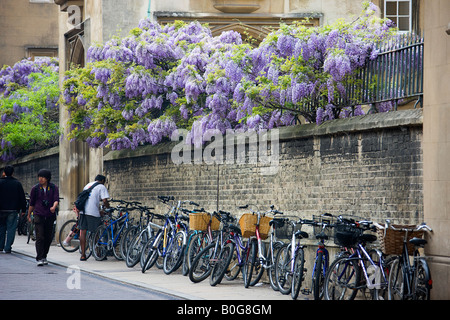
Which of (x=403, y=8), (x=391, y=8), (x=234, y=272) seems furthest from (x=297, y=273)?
(x=403, y=8)

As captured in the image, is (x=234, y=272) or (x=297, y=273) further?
(x=234, y=272)

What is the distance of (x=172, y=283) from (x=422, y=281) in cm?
467

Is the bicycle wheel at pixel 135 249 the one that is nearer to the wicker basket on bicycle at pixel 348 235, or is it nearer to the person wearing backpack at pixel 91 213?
the person wearing backpack at pixel 91 213

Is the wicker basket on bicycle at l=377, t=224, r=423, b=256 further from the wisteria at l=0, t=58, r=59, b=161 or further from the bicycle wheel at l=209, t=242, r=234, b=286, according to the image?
the wisteria at l=0, t=58, r=59, b=161

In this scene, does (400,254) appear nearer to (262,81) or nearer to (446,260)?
(446,260)

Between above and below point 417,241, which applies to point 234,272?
below

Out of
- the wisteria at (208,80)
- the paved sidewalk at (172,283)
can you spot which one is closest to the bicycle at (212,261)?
the paved sidewalk at (172,283)

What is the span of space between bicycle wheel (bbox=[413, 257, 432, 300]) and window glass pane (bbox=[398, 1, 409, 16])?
14.5 metres

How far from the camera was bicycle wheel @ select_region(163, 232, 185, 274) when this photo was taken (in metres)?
14.3

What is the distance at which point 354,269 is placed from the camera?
10312mm

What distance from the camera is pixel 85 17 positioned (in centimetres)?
2442

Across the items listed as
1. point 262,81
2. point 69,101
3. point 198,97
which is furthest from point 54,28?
point 262,81

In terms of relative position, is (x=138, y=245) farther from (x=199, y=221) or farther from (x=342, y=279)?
(x=342, y=279)

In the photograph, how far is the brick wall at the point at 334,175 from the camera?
434 inches
